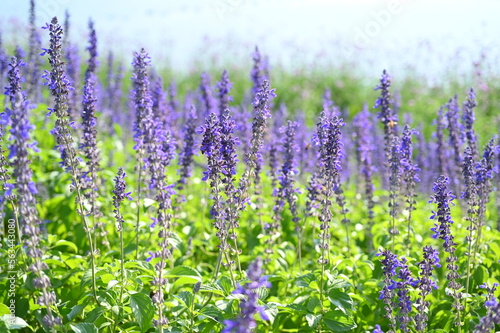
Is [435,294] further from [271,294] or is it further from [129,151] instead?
[129,151]

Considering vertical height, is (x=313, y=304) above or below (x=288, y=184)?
below

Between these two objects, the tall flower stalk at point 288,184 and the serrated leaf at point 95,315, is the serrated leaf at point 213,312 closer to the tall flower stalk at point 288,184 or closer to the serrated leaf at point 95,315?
the serrated leaf at point 95,315

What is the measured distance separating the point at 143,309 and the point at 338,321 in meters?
1.69

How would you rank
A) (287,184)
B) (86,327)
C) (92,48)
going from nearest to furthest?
1. (86,327)
2. (287,184)
3. (92,48)

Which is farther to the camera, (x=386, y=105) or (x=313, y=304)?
(x=386, y=105)

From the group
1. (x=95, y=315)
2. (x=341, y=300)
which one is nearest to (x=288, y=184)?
(x=341, y=300)

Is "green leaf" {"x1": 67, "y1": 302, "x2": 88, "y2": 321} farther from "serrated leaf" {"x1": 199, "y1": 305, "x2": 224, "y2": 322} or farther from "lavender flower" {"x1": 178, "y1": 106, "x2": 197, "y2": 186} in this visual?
"lavender flower" {"x1": 178, "y1": 106, "x2": 197, "y2": 186}

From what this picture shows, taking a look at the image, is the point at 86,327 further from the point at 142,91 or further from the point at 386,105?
the point at 386,105

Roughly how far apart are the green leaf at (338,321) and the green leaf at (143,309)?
152cm

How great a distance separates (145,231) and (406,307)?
11.5ft

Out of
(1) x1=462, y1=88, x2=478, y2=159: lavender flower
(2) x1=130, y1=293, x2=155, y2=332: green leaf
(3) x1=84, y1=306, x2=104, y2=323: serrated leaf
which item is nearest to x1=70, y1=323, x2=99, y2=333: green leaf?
(3) x1=84, y1=306, x2=104, y2=323: serrated leaf

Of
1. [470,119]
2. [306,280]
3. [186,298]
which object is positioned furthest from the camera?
[470,119]

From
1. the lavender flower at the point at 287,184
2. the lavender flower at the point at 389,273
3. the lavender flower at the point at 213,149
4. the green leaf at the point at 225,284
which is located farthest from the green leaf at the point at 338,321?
the lavender flower at the point at 287,184

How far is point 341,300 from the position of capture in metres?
4.65
